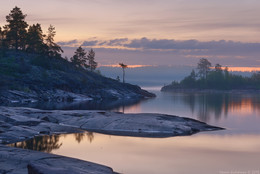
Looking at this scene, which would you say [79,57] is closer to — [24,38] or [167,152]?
[24,38]

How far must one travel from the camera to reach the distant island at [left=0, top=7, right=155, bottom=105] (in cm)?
10140

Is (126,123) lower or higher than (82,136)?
higher

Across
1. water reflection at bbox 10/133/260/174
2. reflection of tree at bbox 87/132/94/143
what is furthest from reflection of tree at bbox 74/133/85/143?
reflection of tree at bbox 87/132/94/143

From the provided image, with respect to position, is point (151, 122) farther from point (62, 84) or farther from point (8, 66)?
point (8, 66)

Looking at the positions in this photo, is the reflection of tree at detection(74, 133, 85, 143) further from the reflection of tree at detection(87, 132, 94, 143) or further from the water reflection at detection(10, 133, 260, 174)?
the reflection of tree at detection(87, 132, 94, 143)

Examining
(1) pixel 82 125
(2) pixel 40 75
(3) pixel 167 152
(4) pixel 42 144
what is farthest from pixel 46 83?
(3) pixel 167 152

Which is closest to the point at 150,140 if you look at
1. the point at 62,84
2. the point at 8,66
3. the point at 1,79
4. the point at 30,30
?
the point at 1,79

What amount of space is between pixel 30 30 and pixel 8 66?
33908 mm

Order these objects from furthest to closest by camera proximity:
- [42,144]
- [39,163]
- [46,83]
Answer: [46,83] → [42,144] → [39,163]

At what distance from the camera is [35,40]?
136 m

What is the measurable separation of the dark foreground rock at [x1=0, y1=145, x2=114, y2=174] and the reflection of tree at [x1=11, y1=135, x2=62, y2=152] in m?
4.65

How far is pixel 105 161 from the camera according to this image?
2652cm

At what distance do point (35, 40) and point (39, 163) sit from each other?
123m

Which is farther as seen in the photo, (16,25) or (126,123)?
(16,25)
